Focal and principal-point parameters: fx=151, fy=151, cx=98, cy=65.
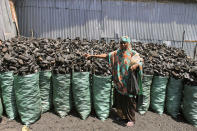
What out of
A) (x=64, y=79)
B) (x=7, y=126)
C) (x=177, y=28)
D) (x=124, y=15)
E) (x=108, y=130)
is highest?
(x=124, y=15)

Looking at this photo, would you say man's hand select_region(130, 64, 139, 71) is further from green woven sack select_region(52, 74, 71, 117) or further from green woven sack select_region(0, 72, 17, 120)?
green woven sack select_region(0, 72, 17, 120)

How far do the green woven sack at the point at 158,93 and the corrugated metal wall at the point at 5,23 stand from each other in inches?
217

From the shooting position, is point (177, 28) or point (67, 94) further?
point (177, 28)

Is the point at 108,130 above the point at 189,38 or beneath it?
beneath

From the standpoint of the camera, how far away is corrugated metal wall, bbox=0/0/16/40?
581 centimetres

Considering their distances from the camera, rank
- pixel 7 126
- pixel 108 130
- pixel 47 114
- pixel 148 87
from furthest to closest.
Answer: pixel 148 87 < pixel 47 114 < pixel 108 130 < pixel 7 126

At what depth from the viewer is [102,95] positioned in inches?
129

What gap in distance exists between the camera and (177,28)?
32.6ft

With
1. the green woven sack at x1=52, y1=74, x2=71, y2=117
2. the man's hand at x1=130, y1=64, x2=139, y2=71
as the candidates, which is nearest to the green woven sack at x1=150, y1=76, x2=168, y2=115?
the man's hand at x1=130, y1=64, x2=139, y2=71

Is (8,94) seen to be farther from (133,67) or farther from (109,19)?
(109,19)

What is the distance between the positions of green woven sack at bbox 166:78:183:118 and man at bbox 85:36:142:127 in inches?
41.9

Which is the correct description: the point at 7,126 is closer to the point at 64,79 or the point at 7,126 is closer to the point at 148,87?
the point at 64,79

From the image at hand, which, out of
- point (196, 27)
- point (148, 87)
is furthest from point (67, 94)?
point (196, 27)

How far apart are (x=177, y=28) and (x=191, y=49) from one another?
1.66 m
